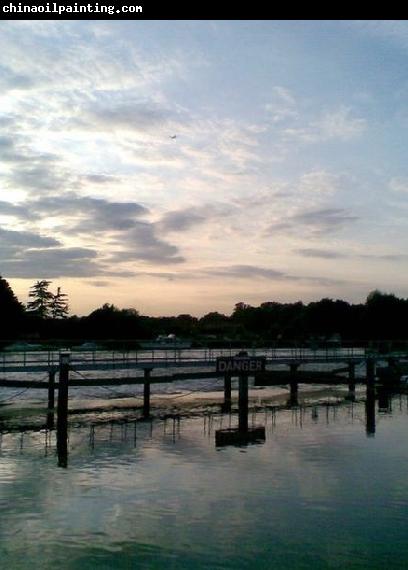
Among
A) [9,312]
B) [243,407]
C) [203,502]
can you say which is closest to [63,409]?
[243,407]

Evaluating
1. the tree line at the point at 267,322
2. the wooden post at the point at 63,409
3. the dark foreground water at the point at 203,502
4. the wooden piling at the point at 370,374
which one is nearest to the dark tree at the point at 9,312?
the tree line at the point at 267,322

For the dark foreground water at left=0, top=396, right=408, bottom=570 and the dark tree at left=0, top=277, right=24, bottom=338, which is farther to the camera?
the dark tree at left=0, top=277, right=24, bottom=338

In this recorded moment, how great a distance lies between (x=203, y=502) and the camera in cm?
1870

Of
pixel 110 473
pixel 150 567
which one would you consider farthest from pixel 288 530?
pixel 110 473

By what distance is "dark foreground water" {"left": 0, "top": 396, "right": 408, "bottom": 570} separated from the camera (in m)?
14.8

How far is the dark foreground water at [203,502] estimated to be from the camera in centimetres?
1475

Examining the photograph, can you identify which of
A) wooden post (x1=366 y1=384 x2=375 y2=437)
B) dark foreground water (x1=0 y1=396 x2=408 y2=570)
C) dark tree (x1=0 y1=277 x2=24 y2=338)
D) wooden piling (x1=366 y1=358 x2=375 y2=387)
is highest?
dark tree (x1=0 y1=277 x2=24 y2=338)

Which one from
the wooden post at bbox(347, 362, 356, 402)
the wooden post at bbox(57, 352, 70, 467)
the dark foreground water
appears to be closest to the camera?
the dark foreground water

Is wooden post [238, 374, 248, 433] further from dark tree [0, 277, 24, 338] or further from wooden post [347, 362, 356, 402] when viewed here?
dark tree [0, 277, 24, 338]

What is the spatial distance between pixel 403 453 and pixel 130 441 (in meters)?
11.1

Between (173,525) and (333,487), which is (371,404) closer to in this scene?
(333,487)

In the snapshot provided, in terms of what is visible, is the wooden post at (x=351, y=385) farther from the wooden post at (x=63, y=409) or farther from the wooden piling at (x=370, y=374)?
the wooden post at (x=63, y=409)

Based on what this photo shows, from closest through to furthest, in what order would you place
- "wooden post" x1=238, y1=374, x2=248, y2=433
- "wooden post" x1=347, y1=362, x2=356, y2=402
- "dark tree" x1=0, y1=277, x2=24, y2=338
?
"wooden post" x1=238, y1=374, x2=248, y2=433, "wooden post" x1=347, y1=362, x2=356, y2=402, "dark tree" x1=0, y1=277, x2=24, y2=338

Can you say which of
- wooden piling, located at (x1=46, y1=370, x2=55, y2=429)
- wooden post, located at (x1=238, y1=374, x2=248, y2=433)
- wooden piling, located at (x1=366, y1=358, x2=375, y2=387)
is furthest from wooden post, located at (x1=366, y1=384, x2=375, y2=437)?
wooden piling, located at (x1=46, y1=370, x2=55, y2=429)
